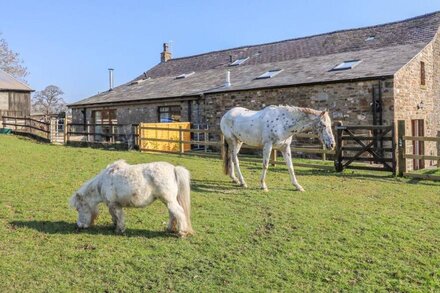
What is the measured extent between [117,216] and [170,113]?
16674 mm

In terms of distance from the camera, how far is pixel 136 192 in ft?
17.7

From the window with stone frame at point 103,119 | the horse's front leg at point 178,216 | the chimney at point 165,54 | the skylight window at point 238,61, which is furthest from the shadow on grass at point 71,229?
the chimney at point 165,54

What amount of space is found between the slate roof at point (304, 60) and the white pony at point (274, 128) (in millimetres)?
7389

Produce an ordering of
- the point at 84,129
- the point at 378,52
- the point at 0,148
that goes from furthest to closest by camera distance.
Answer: the point at 84,129 → the point at 378,52 → the point at 0,148

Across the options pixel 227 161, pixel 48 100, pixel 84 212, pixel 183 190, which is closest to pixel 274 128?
pixel 227 161

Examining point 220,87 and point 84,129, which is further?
point 84,129

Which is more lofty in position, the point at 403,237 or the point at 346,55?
the point at 346,55

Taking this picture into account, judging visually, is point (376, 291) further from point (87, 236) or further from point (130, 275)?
point (87, 236)

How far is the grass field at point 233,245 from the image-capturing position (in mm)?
4432

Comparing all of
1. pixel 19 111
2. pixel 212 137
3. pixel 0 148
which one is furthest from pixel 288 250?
pixel 19 111

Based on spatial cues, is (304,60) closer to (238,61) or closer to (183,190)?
(238,61)

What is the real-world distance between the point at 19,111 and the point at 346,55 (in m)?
25.4

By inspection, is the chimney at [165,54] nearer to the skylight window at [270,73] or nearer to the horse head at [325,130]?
the skylight window at [270,73]

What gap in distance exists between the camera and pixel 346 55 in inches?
786
